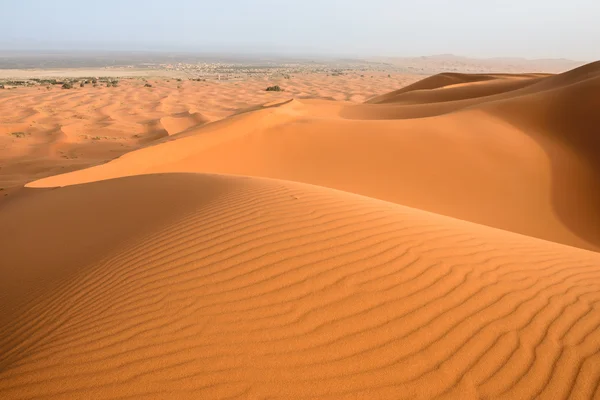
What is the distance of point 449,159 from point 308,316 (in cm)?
707

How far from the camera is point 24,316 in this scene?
2676 mm

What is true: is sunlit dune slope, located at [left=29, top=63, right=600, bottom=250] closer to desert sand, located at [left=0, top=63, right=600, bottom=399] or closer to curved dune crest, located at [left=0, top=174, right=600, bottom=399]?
desert sand, located at [left=0, top=63, right=600, bottom=399]

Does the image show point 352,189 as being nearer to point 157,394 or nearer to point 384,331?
point 384,331

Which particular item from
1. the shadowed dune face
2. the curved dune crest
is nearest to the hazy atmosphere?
the curved dune crest

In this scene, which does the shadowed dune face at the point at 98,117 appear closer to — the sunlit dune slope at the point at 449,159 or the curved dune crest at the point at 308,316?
the sunlit dune slope at the point at 449,159

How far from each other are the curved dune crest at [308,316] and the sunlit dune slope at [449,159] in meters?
3.69

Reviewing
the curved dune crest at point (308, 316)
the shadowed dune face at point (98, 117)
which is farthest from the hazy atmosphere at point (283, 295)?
the shadowed dune face at point (98, 117)

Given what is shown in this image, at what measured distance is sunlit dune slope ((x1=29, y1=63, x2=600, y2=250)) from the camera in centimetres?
696

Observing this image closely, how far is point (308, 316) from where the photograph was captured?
220cm

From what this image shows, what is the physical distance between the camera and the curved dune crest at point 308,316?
1.82 m

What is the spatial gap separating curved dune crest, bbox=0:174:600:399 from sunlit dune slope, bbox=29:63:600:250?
3.69 metres

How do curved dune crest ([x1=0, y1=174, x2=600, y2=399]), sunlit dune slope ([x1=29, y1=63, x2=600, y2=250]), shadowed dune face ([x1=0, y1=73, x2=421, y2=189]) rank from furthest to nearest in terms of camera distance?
shadowed dune face ([x1=0, y1=73, x2=421, y2=189])
sunlit dune slope ([x1=29, y1=63, x2=600, y2=250])
curved dune crest ([x1=0, y1=174, x2=600, y2=399])

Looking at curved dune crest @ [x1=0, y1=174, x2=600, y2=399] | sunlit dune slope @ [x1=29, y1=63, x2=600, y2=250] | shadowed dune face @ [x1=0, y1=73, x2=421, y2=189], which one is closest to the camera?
curved dune crest @ [x1=0, y1=174, x2=600, y2=399]

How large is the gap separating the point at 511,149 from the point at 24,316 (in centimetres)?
915
